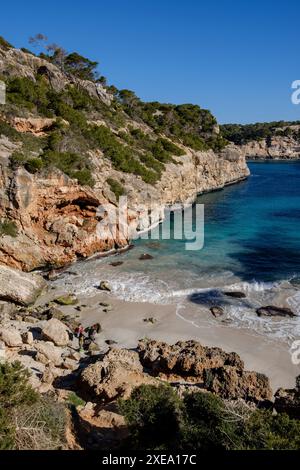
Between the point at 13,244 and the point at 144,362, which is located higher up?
the point at 13,244

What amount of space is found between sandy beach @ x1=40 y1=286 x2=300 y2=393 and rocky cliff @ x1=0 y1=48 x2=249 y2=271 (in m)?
5.98

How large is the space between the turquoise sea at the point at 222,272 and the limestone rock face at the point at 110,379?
7.54 metres

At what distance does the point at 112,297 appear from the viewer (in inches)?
875

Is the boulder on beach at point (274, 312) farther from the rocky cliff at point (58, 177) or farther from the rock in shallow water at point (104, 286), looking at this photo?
the rocky cliff at point (58, 177)

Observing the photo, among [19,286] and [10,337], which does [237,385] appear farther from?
[19,286]

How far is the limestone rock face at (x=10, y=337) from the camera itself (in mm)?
15320

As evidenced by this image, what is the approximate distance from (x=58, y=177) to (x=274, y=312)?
58.5ft

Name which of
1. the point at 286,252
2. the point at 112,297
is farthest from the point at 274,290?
the point at 112,297

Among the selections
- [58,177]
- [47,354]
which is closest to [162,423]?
[47,354]

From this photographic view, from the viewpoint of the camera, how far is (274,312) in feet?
65.6

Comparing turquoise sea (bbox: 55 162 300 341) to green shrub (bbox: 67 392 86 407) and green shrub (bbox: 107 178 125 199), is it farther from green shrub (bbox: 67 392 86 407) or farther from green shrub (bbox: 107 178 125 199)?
green shrub (bbox: 67 392 86 407)

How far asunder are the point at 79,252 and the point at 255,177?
6432 centimetres

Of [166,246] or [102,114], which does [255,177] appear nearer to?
[102,114]

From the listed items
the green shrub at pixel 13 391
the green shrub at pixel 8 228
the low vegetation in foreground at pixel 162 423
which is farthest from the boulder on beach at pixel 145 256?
the green shrub at pixel 13 391
